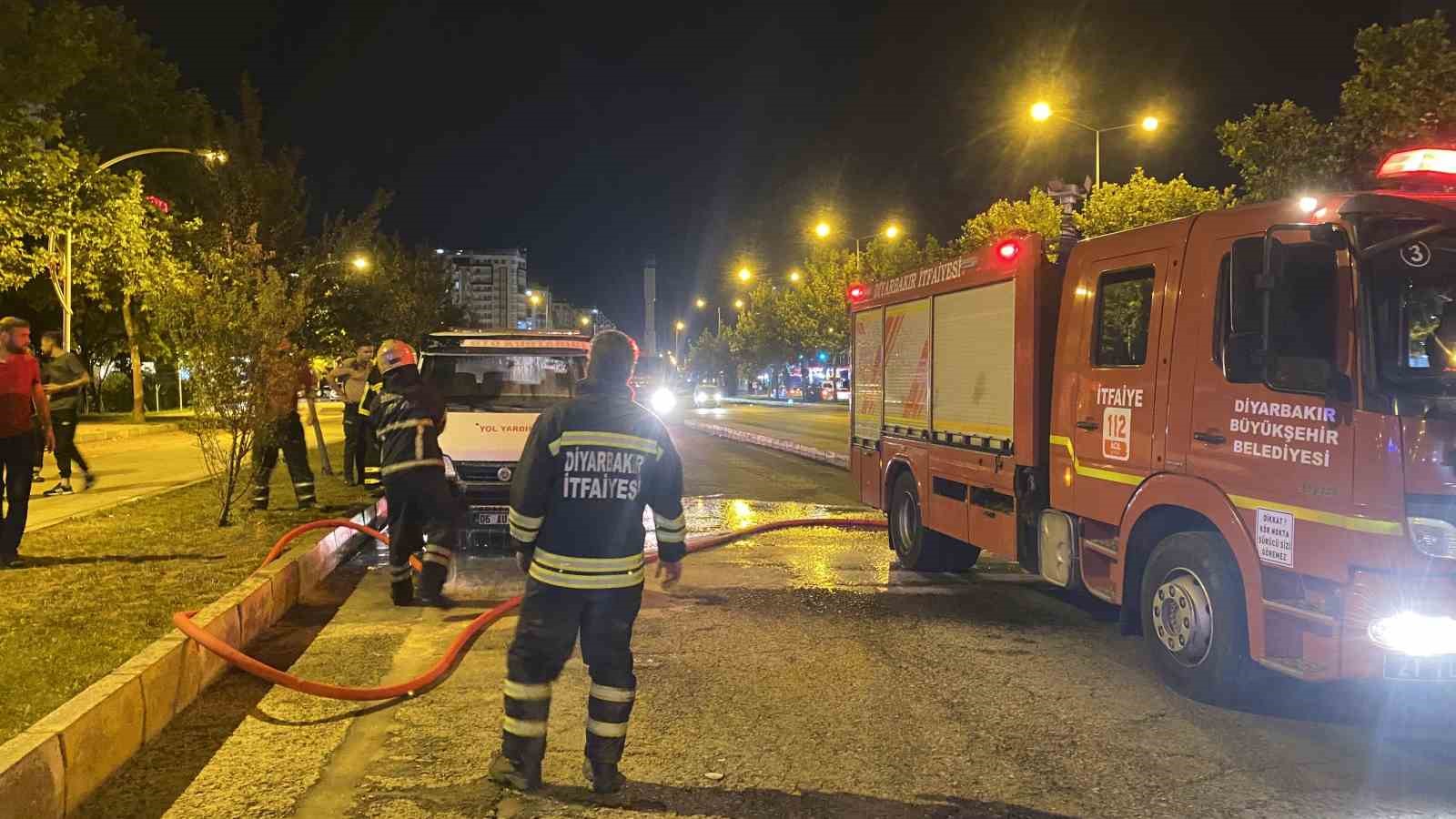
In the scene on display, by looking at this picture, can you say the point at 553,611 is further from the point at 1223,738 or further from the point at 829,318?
the point at 829,318

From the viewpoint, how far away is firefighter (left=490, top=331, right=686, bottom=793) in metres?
3.90

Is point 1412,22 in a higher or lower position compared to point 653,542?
higher

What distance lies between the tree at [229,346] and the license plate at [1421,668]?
8.82m

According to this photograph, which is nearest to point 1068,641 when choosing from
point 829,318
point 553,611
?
point 553,611

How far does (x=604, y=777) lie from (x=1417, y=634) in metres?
3.28

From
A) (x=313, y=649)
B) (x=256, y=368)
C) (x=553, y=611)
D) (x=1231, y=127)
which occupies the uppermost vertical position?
(x=1231, y=127)

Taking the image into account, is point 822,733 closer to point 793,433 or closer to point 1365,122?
point 1365,122

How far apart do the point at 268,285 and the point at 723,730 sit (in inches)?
272

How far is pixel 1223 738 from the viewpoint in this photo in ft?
15.7

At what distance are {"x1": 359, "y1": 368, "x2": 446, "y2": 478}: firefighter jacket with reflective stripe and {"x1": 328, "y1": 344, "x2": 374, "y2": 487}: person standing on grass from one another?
233 inches

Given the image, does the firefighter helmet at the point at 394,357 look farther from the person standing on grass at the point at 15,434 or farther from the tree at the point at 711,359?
the tree at the point at 711,359

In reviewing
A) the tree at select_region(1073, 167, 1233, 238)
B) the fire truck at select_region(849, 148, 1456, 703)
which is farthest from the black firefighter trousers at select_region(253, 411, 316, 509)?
the tree at select_region(1073, 167, 1233, 238)

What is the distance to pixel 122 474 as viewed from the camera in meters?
Answer: 15.9

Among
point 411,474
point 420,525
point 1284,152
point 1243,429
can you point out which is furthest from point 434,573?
point 1284,152
